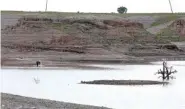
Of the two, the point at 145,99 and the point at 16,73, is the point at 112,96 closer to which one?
the point at 145,99

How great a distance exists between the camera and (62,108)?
69.7 feet

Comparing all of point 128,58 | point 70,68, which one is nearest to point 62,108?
point 70,68

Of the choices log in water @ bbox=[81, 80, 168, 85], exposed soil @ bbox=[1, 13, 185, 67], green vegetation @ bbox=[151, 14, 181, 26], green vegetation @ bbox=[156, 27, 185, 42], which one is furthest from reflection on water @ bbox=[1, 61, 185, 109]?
green vegetation @ bbox=[151, 14, 181, 26]

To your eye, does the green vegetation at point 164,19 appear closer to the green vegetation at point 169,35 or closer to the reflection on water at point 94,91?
the green vegetation at point 169,35

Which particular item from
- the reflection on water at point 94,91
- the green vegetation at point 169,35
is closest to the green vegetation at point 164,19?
the green vegetation at point 169,35

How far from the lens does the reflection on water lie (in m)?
26.7

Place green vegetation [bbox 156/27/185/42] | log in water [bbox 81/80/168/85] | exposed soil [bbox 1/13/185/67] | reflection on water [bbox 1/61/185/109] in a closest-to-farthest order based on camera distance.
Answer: reflection on water [bbox 1/61/185/109] < log in water [bbox 81/80/168/85] < exposed soil [bbox 1/13/185/67] < green vegetation [bbox 156/27/185/42]

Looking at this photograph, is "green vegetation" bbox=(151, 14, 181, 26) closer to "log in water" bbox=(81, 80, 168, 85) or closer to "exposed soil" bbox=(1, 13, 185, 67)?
"exposed soil" bbox=(1, 13, 185, 67)

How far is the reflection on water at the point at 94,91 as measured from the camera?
87.6 ft

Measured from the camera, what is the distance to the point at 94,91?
30.7 metres

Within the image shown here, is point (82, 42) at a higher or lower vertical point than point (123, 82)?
higher

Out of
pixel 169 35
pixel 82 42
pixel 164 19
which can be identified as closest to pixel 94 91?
pixel 82 42

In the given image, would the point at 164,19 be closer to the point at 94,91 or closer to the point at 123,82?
the point at 123,82

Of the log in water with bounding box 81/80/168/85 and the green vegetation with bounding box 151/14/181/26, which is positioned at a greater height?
the green vegetation with bounding box 151/14/181/26
